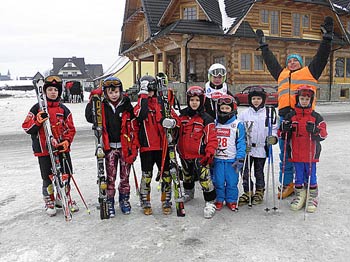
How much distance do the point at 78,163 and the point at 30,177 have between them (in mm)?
1193

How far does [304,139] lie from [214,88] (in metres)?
1.40

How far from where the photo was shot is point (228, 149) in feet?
14.6

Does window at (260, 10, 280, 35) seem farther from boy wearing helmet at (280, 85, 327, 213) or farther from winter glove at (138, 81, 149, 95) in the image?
winter glove at (138, 81, 149, 95)

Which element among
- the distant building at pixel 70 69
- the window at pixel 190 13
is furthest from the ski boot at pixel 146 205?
the distant building at pixel 70 69

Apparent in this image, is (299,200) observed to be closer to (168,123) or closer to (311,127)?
(311,127)

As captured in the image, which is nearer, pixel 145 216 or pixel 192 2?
pixel 145 216

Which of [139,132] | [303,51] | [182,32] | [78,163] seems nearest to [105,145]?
[139,132]

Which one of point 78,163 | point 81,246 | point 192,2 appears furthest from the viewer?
point 192,2

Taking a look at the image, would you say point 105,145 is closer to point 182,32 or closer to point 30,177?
point 30,177

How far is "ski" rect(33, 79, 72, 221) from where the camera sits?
164 inches

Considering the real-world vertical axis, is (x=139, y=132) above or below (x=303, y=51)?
below

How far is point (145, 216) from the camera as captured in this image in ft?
14.3

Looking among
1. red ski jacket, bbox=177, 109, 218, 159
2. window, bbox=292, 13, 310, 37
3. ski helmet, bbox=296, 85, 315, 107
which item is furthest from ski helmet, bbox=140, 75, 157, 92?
window, bbox=292, 13, 310, 37

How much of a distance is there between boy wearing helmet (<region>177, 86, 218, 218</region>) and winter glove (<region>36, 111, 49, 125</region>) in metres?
1.64
